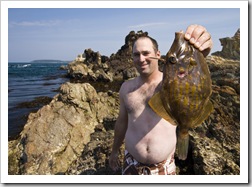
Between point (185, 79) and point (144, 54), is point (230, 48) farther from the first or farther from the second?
point (185, 79)

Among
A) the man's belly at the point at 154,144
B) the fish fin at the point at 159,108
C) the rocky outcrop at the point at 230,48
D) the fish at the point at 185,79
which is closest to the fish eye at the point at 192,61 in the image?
A: the fish at the point at 185,79

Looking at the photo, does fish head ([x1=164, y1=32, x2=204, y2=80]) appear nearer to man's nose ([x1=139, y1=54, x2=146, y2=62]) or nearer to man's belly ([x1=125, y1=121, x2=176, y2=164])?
man's nose ([x1=139, y1=54, x2=146, y2=62])

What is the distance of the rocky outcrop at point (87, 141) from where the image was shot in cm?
482

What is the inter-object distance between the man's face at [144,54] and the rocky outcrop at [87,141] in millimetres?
2167

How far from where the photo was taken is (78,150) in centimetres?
555

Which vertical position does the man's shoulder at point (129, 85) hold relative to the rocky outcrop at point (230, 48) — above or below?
below

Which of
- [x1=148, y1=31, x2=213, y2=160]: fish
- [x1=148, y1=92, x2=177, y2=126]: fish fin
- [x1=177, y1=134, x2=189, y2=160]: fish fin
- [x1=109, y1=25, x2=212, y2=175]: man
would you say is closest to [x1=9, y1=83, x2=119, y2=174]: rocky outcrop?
[x1=109, y1=25, x2=212, y2=175]: man

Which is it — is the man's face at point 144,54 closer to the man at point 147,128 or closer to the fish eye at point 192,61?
the man at point 147,128

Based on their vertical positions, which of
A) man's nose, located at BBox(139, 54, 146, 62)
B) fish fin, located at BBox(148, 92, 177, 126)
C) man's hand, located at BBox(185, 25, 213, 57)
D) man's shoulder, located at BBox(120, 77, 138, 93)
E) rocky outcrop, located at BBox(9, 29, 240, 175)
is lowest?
rocky outcrop, located at BBox(9, 29, 240, 175)

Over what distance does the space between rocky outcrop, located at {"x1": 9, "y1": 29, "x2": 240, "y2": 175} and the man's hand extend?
8.77 ft

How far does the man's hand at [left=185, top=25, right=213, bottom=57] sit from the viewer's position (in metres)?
2.62

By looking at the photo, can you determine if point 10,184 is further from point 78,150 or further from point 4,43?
point 4,43

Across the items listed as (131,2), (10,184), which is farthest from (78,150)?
(131,2)

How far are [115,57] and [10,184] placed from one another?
42.9 m
